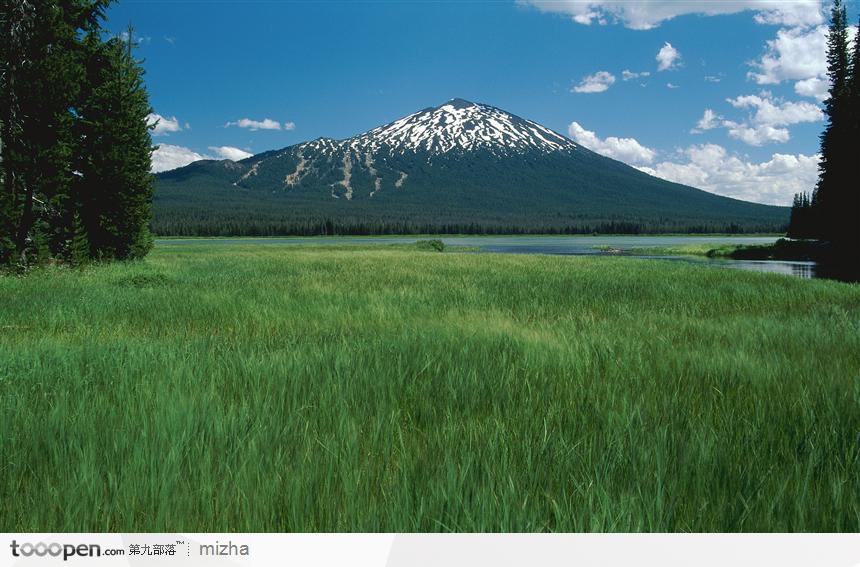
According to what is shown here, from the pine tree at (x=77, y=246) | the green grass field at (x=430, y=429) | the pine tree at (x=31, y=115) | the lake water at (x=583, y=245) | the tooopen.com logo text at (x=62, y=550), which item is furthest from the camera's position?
the lake water at (x=583, y=245)

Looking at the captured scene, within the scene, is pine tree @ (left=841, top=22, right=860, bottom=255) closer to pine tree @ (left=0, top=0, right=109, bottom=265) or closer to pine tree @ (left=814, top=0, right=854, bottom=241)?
pine tree @ (left=814, top=0, right=854, bottom=241)

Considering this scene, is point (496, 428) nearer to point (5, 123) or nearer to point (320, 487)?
point (320, 487)

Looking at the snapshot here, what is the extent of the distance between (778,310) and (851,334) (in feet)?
13.5

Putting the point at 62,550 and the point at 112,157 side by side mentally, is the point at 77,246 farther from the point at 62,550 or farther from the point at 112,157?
the point at 62,550

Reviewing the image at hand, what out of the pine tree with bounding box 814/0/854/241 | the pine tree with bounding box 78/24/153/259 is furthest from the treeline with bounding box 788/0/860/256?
the pine tree with bounding box 78/24/153/259

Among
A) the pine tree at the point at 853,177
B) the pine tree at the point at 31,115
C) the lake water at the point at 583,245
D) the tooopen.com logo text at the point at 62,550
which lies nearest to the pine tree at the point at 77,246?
the pine tree at the point at 31,115

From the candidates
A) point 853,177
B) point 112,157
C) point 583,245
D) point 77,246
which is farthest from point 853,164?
point 583,245

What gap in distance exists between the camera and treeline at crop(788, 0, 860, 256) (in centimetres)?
4169

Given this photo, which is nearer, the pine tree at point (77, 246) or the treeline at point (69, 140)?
the treeline at point (69, 140)

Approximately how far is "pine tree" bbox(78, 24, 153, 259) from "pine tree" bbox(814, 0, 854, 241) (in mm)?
51578

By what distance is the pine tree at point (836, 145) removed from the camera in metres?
43.0

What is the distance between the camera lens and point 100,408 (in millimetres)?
3434

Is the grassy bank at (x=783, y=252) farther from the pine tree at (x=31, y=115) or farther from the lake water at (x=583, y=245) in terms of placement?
the pine tree at (x=31, y=115)

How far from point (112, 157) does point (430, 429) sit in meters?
24.7
